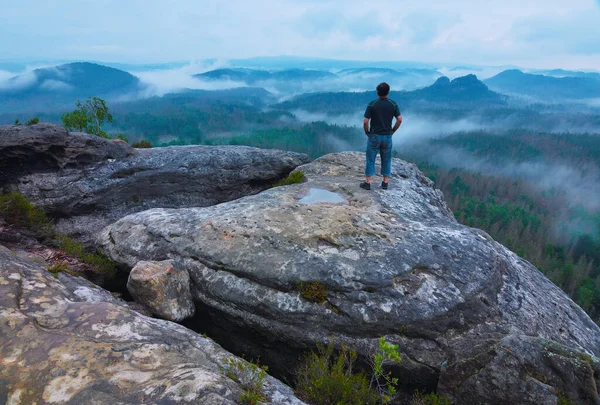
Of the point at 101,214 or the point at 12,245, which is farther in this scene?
the point at 101,214

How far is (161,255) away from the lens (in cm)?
1116

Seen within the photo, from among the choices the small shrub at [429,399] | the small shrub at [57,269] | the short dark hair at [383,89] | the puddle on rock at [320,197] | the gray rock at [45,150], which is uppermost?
the short dark hair at [383,89]

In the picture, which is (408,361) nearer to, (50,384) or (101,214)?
(50,384)

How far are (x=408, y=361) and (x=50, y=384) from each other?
7.35 meters

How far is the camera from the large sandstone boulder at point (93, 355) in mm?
5371

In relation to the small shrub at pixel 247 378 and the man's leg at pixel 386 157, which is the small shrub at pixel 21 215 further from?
the man's leg at pixel 386 157

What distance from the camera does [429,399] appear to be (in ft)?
25.8

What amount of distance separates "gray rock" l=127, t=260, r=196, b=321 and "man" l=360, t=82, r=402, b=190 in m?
8.35

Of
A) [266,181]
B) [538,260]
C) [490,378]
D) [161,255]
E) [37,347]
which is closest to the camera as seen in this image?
[37,347]

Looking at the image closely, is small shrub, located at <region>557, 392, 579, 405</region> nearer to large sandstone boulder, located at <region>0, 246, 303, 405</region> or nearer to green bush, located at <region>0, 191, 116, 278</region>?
large sandstone boulder, located at <region>0, 246, 303, 405</region>

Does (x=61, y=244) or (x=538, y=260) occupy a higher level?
(x=61, y=244)

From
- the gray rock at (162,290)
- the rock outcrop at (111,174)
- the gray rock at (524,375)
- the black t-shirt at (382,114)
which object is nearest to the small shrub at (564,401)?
the gray rock at (524,375)

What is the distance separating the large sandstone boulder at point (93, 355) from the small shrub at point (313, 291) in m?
2.64

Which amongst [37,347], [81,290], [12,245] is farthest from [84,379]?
[12,245]
